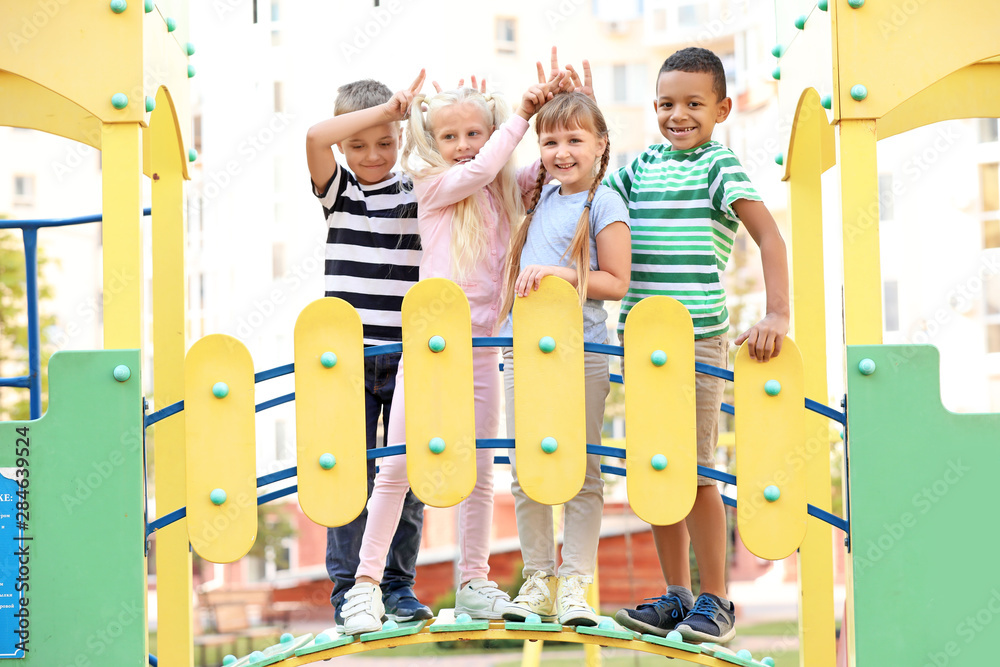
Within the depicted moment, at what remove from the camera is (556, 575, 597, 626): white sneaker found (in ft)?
9.35

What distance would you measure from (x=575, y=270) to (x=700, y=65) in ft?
2.65

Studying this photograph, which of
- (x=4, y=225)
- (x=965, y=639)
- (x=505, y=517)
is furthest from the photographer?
(x=505, y=517)

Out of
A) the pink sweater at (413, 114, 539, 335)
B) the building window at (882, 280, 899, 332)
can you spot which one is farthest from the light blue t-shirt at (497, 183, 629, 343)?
the building window at (882, 280, 899, 332)

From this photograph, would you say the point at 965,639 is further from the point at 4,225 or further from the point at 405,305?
the point at 4,225

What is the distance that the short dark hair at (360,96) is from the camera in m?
3.55

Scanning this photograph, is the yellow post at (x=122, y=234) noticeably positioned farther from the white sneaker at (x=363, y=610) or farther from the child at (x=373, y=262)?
the white sneaker at (x=363, y=610)

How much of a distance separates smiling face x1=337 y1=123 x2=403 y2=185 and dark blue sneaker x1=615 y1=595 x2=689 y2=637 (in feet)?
5.31

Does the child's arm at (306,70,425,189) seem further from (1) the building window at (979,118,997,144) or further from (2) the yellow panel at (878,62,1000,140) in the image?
(1) the building window at (979,118,997,144)

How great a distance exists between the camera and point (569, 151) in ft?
10.1

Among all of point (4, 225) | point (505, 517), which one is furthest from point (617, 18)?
point (4, 225)

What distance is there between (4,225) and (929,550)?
11.0ft

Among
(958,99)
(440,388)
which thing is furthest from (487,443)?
(958,99)

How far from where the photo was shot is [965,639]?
2.61 metres

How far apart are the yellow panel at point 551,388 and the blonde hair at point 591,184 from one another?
0.69 feet
